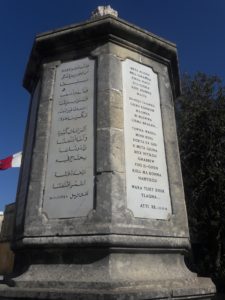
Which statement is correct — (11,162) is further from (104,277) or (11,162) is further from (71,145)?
(104,277)

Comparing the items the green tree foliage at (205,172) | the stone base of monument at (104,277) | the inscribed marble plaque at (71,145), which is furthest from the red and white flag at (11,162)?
the stone base of monument at (104,277)

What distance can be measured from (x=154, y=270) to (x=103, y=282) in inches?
30.5

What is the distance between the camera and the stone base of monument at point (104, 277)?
9.80 feet

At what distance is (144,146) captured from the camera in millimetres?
4285

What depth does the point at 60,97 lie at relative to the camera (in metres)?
4.63

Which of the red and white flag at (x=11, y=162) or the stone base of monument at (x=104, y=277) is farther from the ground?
the red and white flag at (x=11, y=162)

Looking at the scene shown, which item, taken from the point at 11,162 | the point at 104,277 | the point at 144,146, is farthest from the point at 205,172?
the point at 104,277

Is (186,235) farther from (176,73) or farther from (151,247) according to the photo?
(176,73)

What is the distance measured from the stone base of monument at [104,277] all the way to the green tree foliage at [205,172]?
9821mm

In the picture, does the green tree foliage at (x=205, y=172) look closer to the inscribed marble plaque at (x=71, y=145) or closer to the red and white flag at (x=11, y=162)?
the red and white flag at (x=11, y=162)

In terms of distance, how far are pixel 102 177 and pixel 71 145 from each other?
686 mm

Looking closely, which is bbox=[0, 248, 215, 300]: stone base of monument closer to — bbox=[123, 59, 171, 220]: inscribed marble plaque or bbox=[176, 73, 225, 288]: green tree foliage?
bbox=[123, 59, 171, 220]: inscribed marble plaque

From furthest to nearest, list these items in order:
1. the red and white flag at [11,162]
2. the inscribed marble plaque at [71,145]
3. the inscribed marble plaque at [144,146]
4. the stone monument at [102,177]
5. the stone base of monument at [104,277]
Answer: the red and white flag at [11,162] → the inscribed marble plaque at [144,146] → the inscribed marble plaque at [71,145] → the stone monument at [102,177] → the stone base of monument at [104,277]

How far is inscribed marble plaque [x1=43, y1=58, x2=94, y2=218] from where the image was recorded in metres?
3.79
